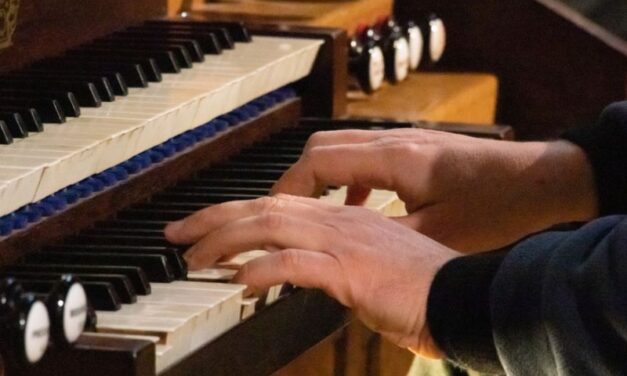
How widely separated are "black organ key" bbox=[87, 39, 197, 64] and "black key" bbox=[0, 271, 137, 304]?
633mm

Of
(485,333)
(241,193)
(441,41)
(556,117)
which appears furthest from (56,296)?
(556,117)

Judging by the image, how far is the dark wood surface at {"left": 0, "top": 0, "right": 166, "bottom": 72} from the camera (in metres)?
1.81

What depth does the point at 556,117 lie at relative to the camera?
3.17 meters

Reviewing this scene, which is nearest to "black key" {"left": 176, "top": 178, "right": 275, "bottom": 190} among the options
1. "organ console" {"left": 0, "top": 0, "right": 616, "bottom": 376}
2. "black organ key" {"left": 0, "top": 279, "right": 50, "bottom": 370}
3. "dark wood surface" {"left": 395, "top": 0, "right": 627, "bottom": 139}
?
"organ console" {"left": 0, "top": 0, "right": 616, "bottom": 376}

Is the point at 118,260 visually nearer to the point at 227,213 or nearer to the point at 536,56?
the point at 227,213

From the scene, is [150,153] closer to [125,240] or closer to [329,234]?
[125,240]

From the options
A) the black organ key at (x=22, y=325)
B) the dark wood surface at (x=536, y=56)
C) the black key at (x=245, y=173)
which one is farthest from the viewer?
the dark wood surface at (x=536, y=56)

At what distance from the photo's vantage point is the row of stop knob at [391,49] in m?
2.51

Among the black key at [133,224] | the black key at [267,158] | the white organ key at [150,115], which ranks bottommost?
the black key at [133,224]

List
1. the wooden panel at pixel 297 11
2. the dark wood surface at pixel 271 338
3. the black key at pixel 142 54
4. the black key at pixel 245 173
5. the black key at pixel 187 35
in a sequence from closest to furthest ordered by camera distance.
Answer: the dark wood surface at pixel 271 338 < the black key at pixel 245 173 < the black key at pixel 142 54 < the black key at pixel 187 35 < the wooden panel at pixel 297 11

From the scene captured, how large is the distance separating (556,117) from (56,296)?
2149mm

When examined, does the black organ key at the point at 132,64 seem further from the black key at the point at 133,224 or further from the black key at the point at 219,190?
the black key at the point at 133,224

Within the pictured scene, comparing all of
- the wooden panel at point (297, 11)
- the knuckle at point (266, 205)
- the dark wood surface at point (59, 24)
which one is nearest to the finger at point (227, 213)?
the knuckle at point (266, 205)

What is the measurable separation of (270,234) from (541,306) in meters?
0.26
